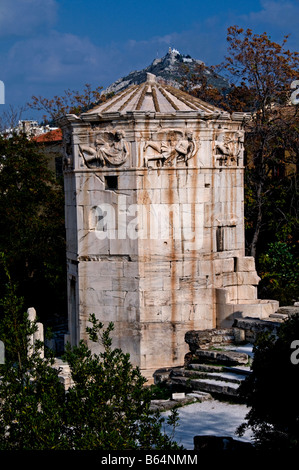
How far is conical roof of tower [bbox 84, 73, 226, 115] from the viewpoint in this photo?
1555cm

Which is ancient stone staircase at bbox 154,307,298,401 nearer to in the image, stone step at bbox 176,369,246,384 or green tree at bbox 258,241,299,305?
stone step at bbox 176,369,246,384

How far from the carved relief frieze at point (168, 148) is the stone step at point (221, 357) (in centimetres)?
407

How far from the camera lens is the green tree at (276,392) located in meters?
8.23

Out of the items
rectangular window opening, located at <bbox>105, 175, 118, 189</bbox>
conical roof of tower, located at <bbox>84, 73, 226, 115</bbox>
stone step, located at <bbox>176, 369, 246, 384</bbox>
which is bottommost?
stone step, located at <bbox>176, 369, 246, 384</bbox>

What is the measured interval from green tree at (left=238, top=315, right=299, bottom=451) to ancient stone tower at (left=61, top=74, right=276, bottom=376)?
658 centimetres

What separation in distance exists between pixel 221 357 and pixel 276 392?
5.22m

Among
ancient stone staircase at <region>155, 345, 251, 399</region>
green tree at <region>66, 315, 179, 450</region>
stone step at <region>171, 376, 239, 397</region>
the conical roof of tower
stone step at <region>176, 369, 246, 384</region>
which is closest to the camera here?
green tree at <region>66, 315, 179, 450</region>

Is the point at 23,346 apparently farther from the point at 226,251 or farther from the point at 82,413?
→ the point at 226,251

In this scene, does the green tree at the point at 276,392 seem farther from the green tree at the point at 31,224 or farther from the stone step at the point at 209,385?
the green tree at the point at 31,224

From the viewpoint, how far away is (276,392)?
843cm

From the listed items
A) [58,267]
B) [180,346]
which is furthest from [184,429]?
[58,267]

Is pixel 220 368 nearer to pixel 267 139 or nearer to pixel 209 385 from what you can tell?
pixel 209 385

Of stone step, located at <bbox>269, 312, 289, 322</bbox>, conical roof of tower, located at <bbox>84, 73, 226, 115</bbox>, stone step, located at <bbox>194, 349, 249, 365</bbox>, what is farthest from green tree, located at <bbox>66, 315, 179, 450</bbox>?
conical roof of tower, located at <bbox>84, 73, 226, 115</bbox>

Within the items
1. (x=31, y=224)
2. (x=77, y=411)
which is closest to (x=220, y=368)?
(x=77, y=411)
